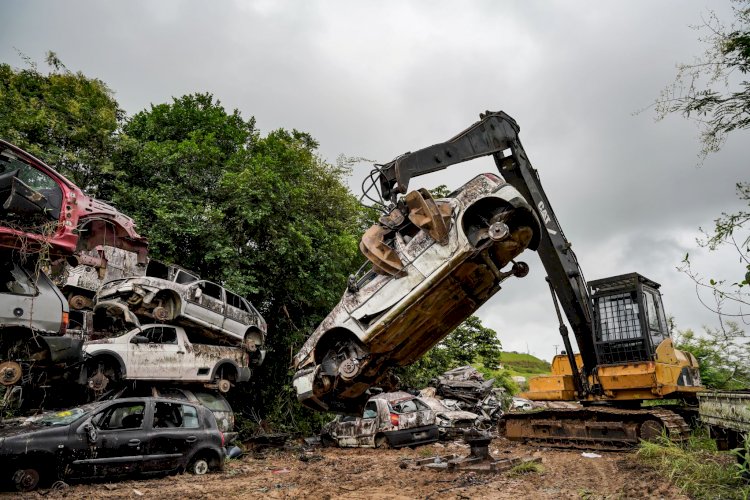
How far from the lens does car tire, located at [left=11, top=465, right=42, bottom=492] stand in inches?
256

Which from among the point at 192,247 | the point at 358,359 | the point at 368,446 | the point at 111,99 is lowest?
the point at 368,446

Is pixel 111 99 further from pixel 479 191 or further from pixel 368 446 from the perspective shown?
pixel 479 191

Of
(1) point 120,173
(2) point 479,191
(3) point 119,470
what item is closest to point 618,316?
(2) point 479,191

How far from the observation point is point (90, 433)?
7.27 meters

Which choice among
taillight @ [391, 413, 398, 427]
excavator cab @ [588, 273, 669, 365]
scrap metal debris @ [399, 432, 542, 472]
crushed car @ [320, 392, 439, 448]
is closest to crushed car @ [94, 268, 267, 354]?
crushed car @ [320, 392, 439, 448]

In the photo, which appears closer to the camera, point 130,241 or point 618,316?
point 618,316

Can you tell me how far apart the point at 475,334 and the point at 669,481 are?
1627 centimetres

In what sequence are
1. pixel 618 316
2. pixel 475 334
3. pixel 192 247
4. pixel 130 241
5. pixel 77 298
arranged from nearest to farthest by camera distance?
pixel 618 316
pixel 130 241
pixel 77 298
pixel 192 247
pixel 475 334

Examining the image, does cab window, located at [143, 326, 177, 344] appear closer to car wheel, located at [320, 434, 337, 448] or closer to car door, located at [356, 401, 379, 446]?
car wheel, located at [320, 434, 337, 448]

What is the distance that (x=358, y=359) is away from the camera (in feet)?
22.0

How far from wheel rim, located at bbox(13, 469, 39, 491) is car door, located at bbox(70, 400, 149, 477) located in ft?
1.43

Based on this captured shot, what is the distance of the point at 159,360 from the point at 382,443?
536 cm

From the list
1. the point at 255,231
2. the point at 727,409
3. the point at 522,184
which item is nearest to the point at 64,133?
the point at 255,231

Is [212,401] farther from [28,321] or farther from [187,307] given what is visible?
[28,321]
